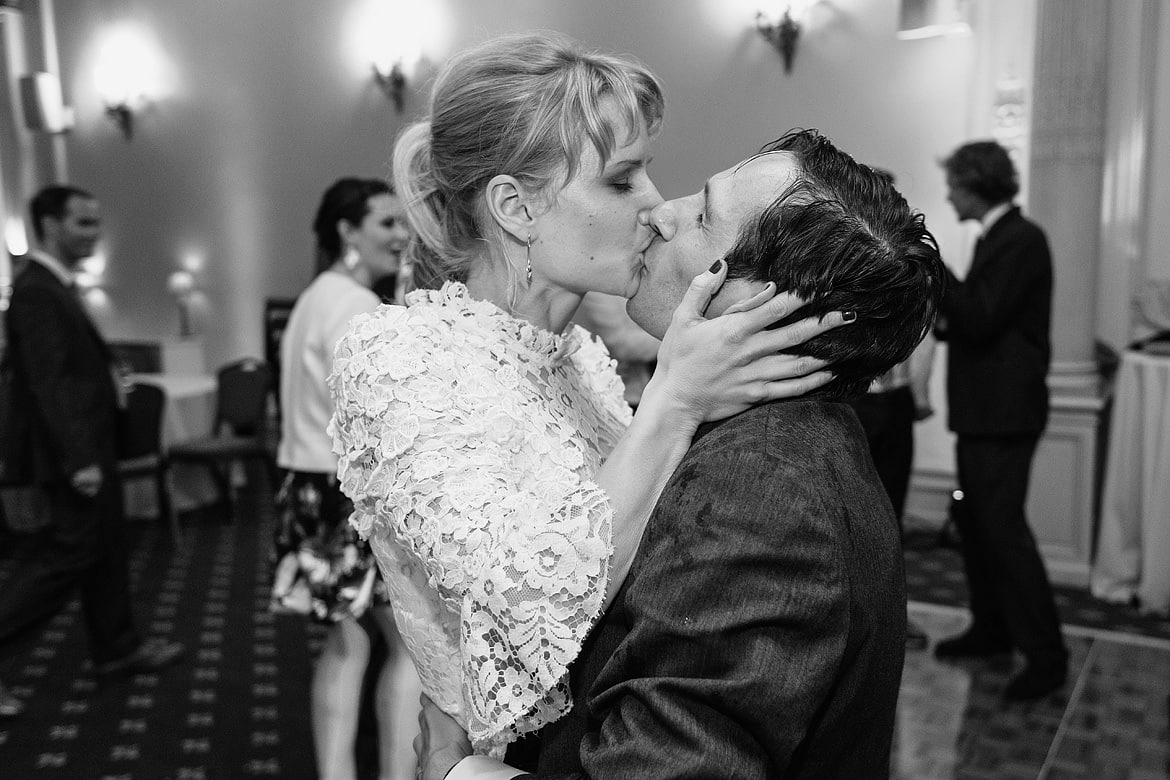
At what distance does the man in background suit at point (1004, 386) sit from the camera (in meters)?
3.62

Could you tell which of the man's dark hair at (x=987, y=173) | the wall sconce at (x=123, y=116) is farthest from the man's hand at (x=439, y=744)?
the wall sconce at (x=123, y=116)

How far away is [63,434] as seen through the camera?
3576 millimetres

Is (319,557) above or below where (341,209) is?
below

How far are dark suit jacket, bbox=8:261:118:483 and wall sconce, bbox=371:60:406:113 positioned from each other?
4.89 metres

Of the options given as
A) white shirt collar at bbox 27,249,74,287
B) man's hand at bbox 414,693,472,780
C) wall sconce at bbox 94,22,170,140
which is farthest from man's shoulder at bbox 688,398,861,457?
wall sconce at bbox 94,22,170,140

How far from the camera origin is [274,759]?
3.25 m

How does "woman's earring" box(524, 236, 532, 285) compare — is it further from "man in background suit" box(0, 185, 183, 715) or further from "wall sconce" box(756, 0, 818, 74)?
"wall sconce" box(756, 0, 818, 74)

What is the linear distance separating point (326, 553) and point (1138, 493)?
3622 millimetres

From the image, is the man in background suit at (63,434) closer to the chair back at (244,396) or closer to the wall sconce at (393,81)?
the chair back at (244,396)

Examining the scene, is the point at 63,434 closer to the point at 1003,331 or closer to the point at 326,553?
the point at 326,553

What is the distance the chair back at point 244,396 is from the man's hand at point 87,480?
9.92ft

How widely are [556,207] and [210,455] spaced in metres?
5.41

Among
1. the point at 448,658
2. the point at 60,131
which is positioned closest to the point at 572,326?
the point at 448,658

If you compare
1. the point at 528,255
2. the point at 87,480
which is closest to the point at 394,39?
the point at 87,480
